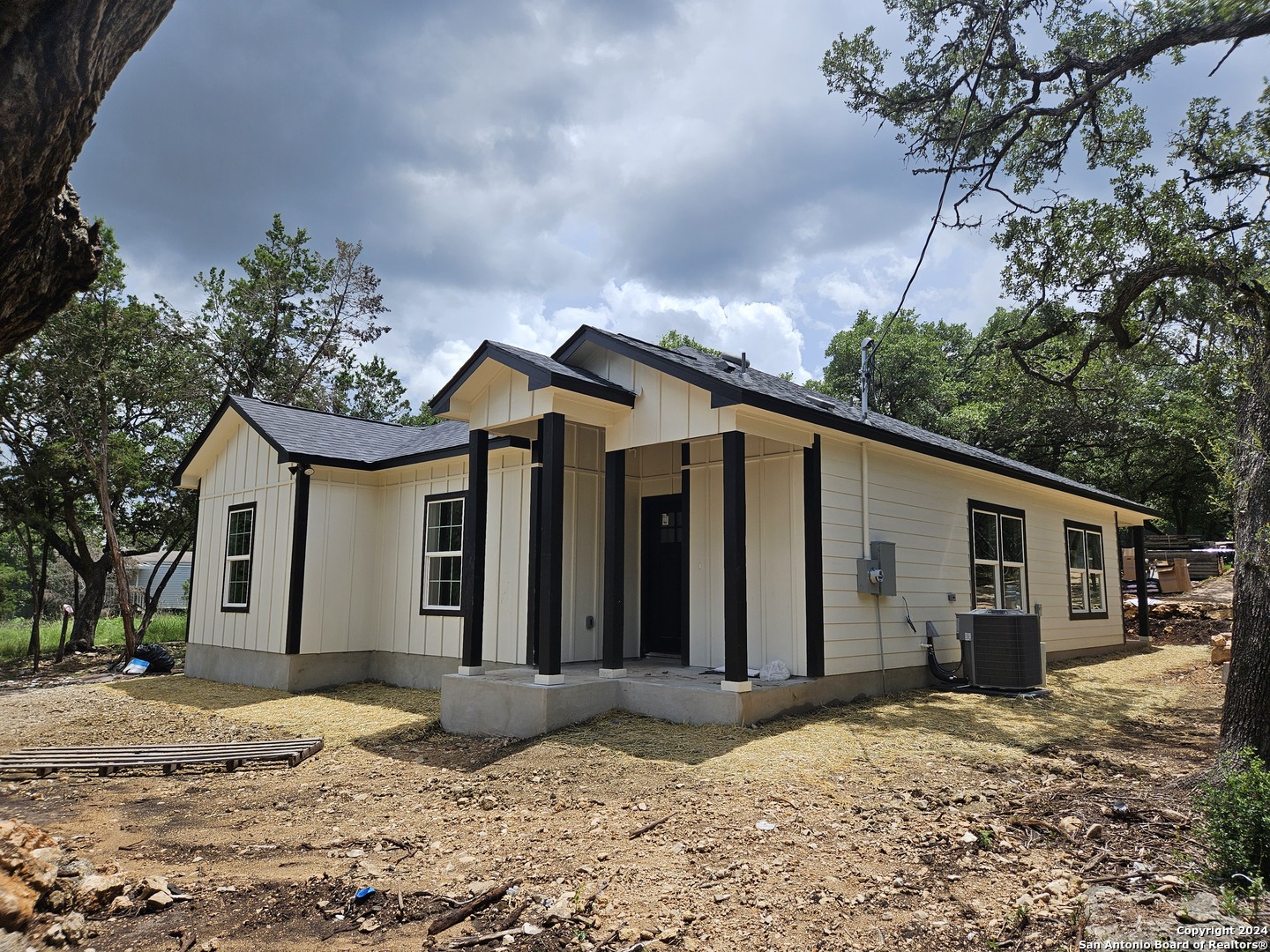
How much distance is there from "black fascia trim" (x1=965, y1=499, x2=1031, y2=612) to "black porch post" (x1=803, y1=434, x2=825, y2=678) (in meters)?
3.92

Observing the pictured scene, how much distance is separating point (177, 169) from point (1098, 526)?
708 inches

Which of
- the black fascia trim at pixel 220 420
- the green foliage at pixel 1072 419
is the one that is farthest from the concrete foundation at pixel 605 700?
the green foliage at pixel 1072 419

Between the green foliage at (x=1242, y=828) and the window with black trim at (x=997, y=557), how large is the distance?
24.7 ft

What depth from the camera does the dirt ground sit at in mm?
3398

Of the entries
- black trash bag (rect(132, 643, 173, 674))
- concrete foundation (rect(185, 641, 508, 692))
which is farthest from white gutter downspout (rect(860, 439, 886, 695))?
black trash bag (rect(132, 643, 173, 674))

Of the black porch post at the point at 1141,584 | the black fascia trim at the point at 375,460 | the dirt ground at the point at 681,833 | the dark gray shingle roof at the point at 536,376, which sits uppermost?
the dark gray shingle roof at the point at 536,376

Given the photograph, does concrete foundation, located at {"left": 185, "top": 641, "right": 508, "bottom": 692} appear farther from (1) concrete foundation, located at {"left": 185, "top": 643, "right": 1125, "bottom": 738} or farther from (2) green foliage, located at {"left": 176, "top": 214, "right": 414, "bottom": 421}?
A: (2) green foliage, located at {"left": 176, "top": 214, "right": 414, "bottom": 421}

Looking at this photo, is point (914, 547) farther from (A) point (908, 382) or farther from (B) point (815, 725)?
(A) point (908, 382)

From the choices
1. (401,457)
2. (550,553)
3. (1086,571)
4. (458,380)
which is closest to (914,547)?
(550,553)

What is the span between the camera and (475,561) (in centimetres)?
849

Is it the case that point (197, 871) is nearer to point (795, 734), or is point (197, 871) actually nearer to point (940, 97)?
point (795, 734)

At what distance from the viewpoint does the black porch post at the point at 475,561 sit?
8.22 m

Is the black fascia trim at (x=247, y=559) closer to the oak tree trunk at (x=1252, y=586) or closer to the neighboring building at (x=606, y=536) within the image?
the neighboring building at (x=606, y=536)

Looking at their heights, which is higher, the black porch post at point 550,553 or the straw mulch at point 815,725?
the black porch post at point 550,553
